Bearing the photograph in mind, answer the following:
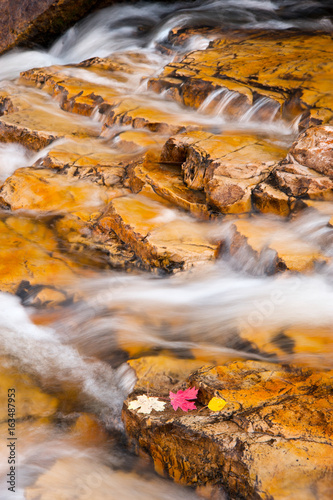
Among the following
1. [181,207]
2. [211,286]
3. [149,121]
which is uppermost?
[149,121]

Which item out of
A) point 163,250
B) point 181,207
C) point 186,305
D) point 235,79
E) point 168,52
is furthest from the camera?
point 168,52

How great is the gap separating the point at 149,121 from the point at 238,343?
419 centimetres

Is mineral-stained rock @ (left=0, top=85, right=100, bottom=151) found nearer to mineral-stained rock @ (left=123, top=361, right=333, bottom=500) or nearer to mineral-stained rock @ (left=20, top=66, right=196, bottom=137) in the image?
mineral-stained rock @ (left=20, top=66, right=196, bottom=137)

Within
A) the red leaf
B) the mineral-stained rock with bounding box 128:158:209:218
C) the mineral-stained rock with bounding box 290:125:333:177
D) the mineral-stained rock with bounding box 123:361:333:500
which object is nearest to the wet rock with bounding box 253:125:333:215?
the mineral-stained rock with bounding box 290:125:333:177

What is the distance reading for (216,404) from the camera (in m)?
2.44

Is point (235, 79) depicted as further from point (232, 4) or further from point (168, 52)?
point (232, 4)

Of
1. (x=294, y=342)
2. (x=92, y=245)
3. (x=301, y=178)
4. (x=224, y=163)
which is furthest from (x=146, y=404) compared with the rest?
(x=224, y=163)

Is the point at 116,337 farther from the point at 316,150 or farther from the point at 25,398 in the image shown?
the point at 316,150

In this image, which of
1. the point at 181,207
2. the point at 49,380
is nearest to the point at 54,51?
the point at 181,207

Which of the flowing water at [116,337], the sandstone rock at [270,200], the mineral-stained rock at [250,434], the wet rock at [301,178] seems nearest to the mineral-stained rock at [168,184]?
the flowing water at [116,337]

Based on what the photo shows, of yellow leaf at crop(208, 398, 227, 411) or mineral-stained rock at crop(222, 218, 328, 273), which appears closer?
yellow leaf at crop(208, 398, 227, 411)

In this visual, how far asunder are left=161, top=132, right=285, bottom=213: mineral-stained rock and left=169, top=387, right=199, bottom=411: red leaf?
7.98 ft

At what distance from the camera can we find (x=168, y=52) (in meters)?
9.74

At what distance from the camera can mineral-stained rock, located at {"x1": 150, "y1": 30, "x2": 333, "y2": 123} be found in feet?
20.0
